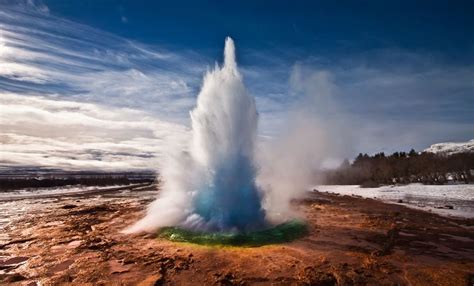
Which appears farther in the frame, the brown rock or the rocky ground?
the rocky ground

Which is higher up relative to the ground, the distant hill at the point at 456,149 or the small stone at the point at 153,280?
the distant hill at the point at 456,149

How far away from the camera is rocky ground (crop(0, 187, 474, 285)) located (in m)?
7.89

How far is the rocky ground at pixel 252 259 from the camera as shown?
7887mm

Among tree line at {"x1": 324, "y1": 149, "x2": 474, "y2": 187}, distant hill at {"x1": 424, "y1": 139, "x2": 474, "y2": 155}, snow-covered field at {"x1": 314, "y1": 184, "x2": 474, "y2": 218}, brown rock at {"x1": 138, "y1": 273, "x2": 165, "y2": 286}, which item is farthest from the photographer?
distant hill at {"x1": 424, "y1": 139, "x2": 474, "y2": 155}

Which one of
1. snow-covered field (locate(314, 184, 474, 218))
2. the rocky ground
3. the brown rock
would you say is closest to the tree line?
snow-covered field (locate(314, 184, 474, 218))

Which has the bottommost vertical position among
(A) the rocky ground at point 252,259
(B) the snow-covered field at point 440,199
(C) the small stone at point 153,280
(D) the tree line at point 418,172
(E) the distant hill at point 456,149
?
(C) the small stone at point 153,280

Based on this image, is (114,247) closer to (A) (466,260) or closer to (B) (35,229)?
(B) (35,229)

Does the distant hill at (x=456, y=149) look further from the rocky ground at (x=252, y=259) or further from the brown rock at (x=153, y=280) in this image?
the brown rock at (x=153, y=280)

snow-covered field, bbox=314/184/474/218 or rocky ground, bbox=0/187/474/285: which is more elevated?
snow-covered field, bbox=314/184/474/218

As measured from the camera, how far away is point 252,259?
365 inches

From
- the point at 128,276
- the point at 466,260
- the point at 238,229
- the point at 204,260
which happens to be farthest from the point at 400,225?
the point at 128,276

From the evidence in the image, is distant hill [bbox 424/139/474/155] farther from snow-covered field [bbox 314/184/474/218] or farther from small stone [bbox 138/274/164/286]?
small stone [bbox 138/274/164/286]

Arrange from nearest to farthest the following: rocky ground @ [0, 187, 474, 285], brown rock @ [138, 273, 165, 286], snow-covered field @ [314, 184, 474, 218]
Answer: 1. brown rock @ [138, 273, 165, 286]
2. rocky ground @ [0, 187, 474, 285]
3. snow-covered field @ [314, 184, 474, 218]

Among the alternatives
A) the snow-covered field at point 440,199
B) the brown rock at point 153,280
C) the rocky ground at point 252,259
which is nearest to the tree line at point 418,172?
the snow-covered field at point 440,199
